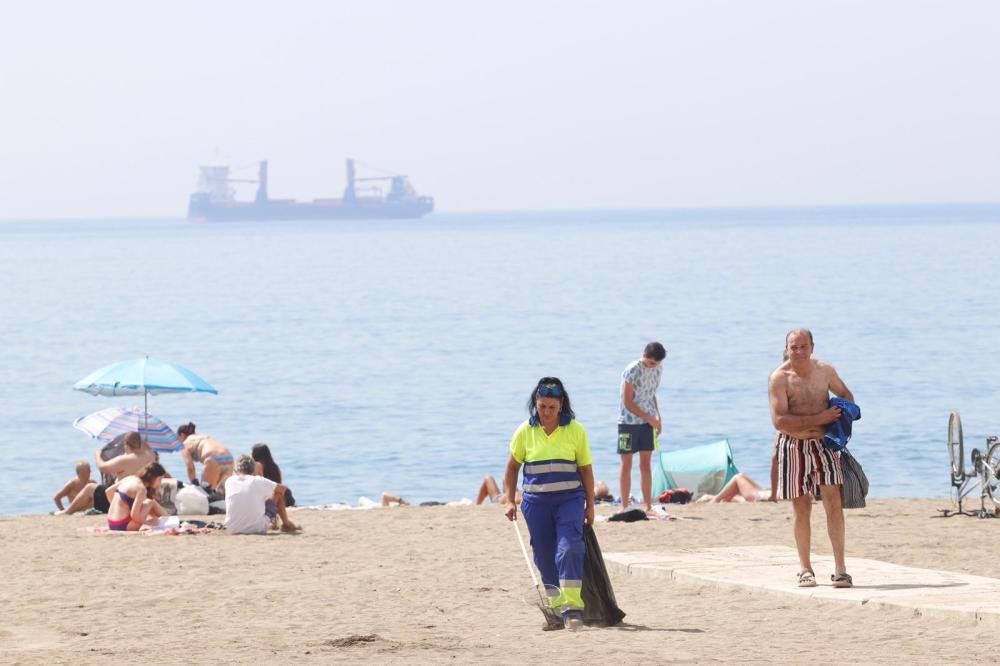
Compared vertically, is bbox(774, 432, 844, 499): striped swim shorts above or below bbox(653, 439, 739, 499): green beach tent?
above

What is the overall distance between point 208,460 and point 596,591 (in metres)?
8.22

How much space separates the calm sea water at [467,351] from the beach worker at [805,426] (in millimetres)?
12211

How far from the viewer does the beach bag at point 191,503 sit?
14453 mm

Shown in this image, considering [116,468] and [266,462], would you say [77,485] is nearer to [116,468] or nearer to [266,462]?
[116,468]

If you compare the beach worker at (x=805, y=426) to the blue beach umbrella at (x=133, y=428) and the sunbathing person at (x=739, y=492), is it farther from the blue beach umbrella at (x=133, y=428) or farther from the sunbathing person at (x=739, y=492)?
the blue beach umbrella at (x=133, y=428)

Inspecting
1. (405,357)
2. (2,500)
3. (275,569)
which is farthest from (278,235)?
(275,569)

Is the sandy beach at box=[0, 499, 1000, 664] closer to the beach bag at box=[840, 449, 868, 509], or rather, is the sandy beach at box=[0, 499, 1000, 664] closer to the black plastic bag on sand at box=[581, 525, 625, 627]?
the black plastic bag on sand at box=[581, 525, 625, 627]

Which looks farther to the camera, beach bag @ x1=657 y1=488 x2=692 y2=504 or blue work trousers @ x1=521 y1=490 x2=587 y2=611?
beach bag @ x1=657 y1=488 x2=692 y2=504

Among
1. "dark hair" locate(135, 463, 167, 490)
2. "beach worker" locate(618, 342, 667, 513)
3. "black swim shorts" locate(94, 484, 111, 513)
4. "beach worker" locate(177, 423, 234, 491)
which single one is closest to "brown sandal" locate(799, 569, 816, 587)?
"beach worker" locate(618, 342, 667, 513)

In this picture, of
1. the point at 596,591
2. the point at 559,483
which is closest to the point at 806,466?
the point at 596,591

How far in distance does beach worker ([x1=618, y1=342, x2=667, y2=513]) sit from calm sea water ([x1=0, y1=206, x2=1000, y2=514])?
776 cm

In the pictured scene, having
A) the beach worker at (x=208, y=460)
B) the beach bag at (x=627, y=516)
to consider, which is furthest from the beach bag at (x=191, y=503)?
the beach bag at (x=627, y=516)

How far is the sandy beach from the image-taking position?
25.7 ft

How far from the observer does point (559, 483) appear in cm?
816
